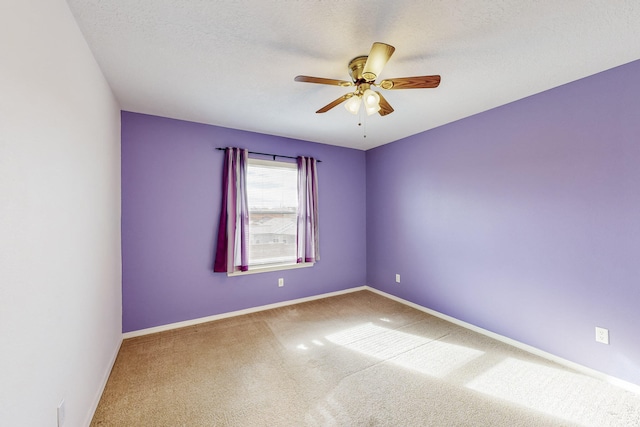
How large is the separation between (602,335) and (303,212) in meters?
3.30

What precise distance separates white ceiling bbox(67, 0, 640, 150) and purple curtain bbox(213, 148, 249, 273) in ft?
2.59

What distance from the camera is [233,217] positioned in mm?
3301

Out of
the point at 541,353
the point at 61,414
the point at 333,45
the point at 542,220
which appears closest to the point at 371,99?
the point at 333,45

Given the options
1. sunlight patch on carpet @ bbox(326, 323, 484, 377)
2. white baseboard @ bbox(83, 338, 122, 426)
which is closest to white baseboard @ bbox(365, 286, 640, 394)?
sunlight patch on carpet @ bbox(326, 323, 484, 377)

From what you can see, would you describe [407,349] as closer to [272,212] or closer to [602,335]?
[602,335]

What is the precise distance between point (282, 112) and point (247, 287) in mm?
2307

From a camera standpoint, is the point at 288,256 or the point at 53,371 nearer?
the point at 53,371

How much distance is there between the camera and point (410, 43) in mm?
1714

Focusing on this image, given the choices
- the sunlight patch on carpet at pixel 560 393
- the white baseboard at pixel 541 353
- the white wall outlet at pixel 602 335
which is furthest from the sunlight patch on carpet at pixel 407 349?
the white wall outlet at pixel 602 335

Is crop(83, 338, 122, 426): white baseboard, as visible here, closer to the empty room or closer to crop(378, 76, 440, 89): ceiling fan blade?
the empty room

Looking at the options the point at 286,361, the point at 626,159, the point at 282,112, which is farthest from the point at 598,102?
the point at 286,361

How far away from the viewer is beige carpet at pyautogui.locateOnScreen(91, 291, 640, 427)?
1.72 m

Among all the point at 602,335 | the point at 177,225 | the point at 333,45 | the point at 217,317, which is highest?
the point at 333,45

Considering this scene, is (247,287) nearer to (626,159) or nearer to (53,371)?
(53,371)
